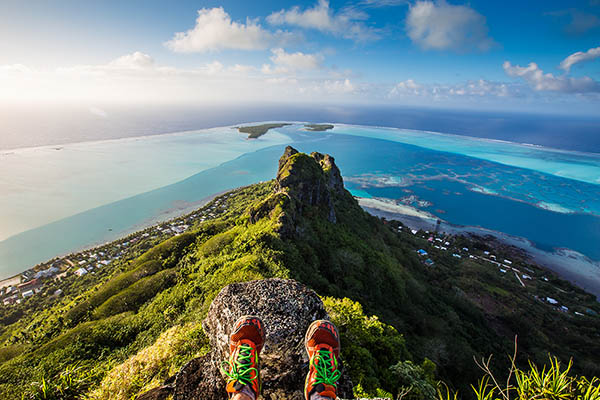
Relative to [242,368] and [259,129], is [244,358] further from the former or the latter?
[259,129]

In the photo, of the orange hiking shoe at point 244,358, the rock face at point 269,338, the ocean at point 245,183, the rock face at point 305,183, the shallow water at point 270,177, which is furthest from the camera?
the shallow water at point 270,177

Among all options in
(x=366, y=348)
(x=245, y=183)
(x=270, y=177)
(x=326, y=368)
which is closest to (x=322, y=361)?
(x=326, y=368)

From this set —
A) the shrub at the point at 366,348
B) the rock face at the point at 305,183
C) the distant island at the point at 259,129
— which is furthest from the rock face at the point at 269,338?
the distant island at the point at 259,129

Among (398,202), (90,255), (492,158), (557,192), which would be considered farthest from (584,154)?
(90,255)

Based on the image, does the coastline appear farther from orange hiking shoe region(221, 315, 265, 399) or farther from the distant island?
the distant island

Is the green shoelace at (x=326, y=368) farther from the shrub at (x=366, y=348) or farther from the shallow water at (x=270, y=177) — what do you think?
the shallow water at (x=270, y=177)
